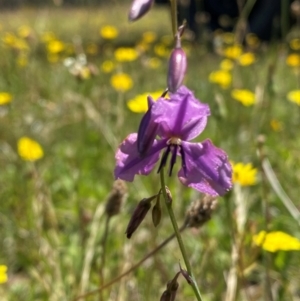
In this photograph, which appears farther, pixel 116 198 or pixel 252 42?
pixel 252 42

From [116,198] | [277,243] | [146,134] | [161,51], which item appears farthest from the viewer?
[161,51]

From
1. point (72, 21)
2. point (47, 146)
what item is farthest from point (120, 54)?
point (72, 21)

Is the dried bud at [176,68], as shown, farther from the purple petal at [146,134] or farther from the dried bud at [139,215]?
the dried bud at [139,215]

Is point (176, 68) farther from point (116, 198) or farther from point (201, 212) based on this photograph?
point (116, 198)

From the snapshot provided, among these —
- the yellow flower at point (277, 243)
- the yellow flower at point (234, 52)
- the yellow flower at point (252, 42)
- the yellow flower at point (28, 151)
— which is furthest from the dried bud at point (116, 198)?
the yellow flower at point (252, 42)

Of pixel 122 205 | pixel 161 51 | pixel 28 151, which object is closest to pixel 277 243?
pixel 122 205

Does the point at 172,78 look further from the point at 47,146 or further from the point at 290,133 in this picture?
the point at 290,133
